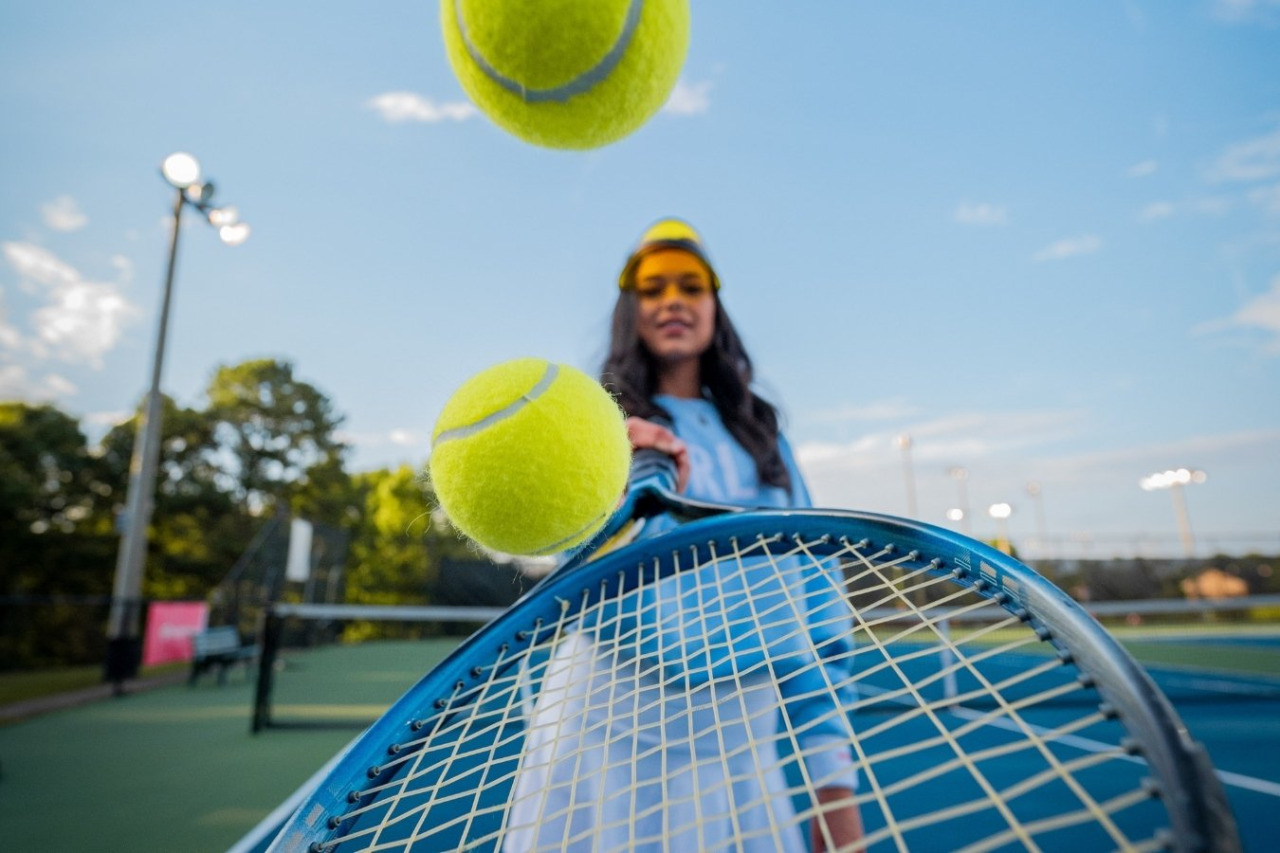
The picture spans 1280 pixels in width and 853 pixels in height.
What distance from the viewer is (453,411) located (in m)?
1.09

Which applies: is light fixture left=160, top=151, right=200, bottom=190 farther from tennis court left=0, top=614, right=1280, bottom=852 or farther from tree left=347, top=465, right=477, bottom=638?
tree left=347, top=465, right=477, bottom=638

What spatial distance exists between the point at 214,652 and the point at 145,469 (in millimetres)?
1853

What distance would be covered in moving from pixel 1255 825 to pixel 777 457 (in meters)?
2.36

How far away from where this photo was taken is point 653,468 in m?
1.34

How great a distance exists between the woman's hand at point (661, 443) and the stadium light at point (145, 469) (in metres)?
6.69

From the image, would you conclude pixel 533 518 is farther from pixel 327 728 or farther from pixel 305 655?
pixel 305 655

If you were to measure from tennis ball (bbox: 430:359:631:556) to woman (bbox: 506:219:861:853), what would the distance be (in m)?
0.19

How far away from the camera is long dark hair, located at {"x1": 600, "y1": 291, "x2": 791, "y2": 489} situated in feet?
5.16

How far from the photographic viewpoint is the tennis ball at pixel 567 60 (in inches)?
41.6

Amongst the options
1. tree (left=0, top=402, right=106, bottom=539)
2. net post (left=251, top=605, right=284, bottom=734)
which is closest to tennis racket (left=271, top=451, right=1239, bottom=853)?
net post (left=251, top=605, right=284, bottom=734)

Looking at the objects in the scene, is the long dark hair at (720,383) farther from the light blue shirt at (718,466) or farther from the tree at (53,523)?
the tree at (53,523)

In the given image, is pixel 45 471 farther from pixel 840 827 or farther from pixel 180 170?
pixel 840 827

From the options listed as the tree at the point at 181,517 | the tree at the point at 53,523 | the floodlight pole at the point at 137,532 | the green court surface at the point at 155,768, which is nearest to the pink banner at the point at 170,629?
the floodlight pole at the point at 137,532

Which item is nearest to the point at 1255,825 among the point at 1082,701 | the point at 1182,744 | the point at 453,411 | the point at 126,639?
the point at 1082,701
